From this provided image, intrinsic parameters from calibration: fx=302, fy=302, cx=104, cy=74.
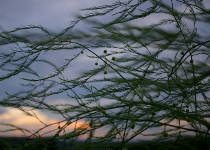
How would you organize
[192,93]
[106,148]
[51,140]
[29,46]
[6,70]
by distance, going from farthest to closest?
[6,70] → [29,46] → [192,93] → [51,140] → [106,148]

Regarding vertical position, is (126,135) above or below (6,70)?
below

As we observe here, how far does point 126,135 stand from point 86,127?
177 millimetres

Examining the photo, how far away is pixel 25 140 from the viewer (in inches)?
53.6

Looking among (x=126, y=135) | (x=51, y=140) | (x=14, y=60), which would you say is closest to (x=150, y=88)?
(x=126, y=135)

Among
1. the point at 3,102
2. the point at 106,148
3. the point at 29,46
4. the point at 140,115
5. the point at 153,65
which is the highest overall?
the point at 29,46

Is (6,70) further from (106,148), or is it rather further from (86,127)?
(106,148)

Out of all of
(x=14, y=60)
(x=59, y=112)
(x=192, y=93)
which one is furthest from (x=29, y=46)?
(x=192, y=93)

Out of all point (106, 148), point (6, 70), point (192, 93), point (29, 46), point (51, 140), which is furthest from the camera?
point (6, 70)

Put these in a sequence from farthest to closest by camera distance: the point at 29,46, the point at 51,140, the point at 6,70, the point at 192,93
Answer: the point at 6,70 → the point at 29,46 → the point at 192,93 → the point at 51,140

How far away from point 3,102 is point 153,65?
853 mm

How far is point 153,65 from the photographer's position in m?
1.74

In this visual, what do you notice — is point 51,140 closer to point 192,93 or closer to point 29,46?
point 29,46

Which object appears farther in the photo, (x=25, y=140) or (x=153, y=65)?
(x=153, y=65)

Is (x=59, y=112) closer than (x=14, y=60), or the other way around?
(x=59, y=112)
